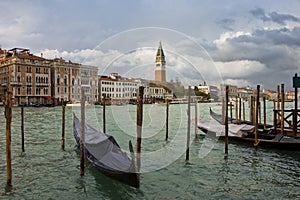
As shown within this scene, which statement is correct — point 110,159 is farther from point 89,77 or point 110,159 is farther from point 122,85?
point 89,77

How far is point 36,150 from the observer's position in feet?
22.0

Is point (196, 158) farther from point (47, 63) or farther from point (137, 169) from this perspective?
point (47, 63)

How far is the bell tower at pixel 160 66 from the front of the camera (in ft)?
17.4

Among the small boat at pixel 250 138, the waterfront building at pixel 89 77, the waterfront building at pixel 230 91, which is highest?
the waterfront building at pixel 89 77

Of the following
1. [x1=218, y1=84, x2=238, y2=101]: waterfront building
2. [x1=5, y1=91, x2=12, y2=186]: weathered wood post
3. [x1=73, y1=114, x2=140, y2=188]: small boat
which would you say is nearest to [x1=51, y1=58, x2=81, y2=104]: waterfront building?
[x1=218, y1=84, x2=238, y2=101]: waterfront building

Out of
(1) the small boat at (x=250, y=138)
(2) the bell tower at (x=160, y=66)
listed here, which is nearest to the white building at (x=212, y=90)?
(1) the small boat at (x=250, y=138)

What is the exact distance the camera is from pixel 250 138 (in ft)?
24.0

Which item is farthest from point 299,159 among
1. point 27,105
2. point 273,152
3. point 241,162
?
point 27,105

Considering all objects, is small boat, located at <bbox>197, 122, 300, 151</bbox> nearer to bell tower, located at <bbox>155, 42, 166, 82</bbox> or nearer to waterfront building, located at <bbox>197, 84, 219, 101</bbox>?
bell tower, located at <bbox>155, 42, 166, 82</bbox>

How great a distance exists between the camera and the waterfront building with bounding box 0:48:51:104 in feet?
96.3

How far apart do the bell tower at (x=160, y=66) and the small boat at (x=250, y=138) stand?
3154mm

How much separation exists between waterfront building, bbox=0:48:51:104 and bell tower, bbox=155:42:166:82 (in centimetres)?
2704

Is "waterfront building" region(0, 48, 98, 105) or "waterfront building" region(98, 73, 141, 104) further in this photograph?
"waterfront building" region(0, 48, 98, 105)

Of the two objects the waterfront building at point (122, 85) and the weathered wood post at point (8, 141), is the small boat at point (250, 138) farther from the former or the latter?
the weathered wood post at point (8, 141)
